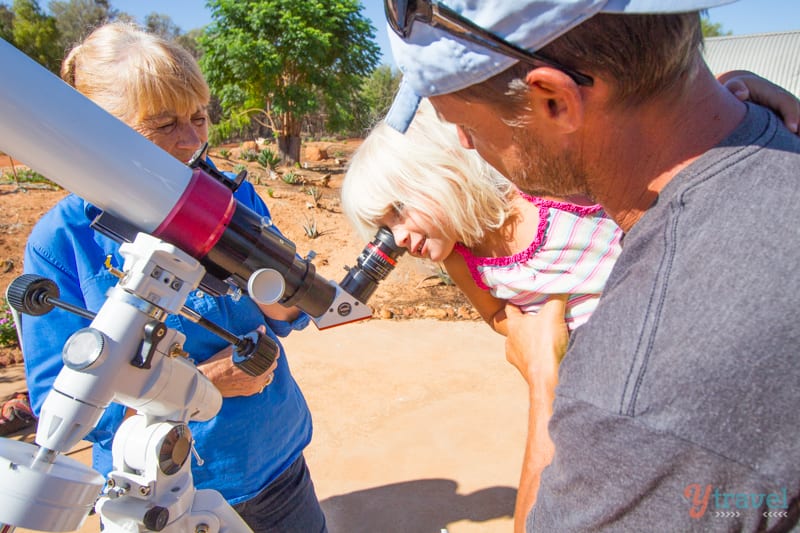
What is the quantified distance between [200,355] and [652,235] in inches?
54.0

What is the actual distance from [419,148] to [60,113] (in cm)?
112

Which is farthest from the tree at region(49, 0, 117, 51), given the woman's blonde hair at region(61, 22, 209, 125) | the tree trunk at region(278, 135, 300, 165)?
the woman's blonde hair at region(61, 22, 209, 125)

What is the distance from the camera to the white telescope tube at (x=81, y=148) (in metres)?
0.93

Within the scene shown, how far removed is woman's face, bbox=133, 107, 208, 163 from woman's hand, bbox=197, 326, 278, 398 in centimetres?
67

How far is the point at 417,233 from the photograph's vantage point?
1922 mm

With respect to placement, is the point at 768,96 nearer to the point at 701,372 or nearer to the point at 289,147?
the point at 701,372

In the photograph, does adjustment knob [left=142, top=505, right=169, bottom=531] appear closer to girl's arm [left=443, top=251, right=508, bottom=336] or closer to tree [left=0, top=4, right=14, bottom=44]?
girl's arm [left=443, top=251, right=508, bottom=336]

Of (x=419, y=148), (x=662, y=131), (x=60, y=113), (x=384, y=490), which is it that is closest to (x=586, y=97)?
(x=662, y=131)

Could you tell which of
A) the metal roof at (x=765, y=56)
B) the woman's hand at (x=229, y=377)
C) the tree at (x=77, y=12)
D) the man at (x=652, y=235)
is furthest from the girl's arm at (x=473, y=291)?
the tree at (x=77, y=12)

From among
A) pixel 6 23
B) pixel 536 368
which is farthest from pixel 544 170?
pixel 6 23

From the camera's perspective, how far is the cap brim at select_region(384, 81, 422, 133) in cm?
126

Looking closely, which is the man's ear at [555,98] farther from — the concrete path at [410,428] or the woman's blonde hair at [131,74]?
the concrete path at [410,428]

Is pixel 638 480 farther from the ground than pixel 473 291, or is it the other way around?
pixel 638 480

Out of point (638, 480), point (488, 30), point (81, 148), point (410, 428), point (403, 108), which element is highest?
point (488, 30)
